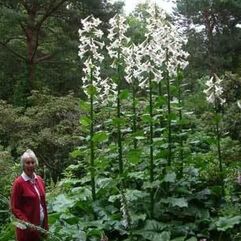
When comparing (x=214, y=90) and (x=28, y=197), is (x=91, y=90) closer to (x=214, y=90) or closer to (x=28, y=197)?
(x=214, y=90)

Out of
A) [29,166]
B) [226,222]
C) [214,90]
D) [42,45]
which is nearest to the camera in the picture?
[29,166]

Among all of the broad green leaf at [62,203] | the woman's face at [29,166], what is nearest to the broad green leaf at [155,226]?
the broad green leaf at [62,203]

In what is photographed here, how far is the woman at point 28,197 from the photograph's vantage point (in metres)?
4.97

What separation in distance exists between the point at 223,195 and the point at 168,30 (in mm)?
2132

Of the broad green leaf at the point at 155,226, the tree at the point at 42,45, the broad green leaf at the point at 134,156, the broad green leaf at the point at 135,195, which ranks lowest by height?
the broad green leaf at the point at 155,226

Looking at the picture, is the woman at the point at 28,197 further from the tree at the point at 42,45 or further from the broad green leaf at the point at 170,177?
the tree at the point at 42,45

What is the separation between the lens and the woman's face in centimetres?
497

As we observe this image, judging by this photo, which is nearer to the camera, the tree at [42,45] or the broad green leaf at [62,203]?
the broad green leaf at [62,203]

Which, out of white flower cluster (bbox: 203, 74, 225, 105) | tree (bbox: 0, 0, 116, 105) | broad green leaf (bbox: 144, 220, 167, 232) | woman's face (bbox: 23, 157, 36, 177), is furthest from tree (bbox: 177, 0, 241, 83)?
woman's face (bbox: 23, 157, 36, 177)

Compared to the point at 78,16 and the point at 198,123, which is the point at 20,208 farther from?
the point at 78,16

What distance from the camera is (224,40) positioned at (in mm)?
23234

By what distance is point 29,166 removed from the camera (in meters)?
5.00

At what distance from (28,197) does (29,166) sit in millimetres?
291

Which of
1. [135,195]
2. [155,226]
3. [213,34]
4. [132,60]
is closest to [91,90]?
[132,60]
